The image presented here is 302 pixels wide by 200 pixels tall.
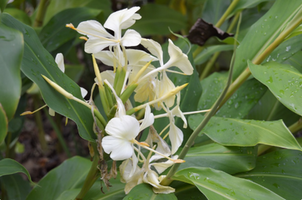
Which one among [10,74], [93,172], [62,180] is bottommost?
[62,180]

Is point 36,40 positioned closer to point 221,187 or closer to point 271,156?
point 221,187

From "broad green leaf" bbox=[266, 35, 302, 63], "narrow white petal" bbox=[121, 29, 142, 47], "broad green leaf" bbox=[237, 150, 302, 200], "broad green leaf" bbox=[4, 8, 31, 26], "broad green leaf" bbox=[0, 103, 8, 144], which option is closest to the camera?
"broad green leaf" bbox=[0, 103, 8, 144]

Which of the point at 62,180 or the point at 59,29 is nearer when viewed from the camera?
the point at 62,180

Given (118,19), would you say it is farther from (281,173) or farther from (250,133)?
(281,173)

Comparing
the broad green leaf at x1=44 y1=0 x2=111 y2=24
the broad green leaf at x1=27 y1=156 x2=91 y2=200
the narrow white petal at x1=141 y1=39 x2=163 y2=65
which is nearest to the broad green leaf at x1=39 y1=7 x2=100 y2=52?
the broad green leaf at x1=44 y1=0 x2=111 y2=24

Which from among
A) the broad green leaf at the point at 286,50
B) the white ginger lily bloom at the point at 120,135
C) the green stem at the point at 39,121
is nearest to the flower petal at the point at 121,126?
the white ginger lily bloom at the point at 120,135

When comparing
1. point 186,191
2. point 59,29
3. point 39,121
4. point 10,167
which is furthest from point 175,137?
point 39,121

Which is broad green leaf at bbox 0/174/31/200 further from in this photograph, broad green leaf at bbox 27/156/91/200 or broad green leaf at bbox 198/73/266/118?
broad green leaf at bbox 198/73/266/118
